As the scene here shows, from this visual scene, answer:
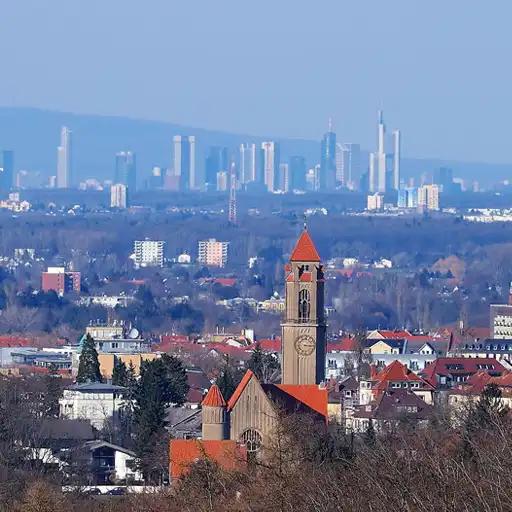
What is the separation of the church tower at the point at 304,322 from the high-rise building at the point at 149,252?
258 ft

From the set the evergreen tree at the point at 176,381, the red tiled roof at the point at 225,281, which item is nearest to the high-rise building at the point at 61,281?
the red tiled roof at the point at 225,281

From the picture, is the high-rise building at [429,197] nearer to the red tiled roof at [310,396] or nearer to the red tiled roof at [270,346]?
the red tiled roof at [270,346]

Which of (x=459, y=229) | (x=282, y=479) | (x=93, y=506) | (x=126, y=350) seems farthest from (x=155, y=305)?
(x=282, y=479)

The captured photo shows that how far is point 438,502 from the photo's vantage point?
15562 mm

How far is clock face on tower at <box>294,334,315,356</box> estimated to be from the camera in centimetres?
3900

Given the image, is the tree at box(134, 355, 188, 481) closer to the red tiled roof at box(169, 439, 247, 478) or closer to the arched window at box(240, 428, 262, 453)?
the red tiled roof at box(169, 439, 247, 478)

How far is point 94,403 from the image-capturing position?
41000 mm

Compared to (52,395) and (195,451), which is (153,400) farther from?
(195,451)

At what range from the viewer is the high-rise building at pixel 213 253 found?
4830 inches

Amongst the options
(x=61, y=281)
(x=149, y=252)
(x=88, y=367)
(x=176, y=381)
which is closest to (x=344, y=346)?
(x=88, y=367)

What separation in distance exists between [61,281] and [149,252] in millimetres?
27085

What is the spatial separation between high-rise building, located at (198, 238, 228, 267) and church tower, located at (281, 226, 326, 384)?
8134cm

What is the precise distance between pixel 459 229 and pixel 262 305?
48.6 metres

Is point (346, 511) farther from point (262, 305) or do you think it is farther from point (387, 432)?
point (262, 305)
